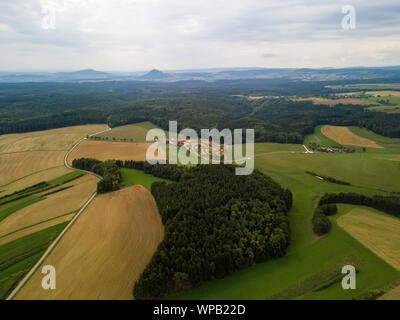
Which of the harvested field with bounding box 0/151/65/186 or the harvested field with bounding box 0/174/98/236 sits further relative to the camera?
the harvested field with bounding box 0/151/65/186

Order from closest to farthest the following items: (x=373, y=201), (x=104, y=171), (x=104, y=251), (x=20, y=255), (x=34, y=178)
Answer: (x=20, y=255)
(x=104, y=251)
(x=373, y=201)
(x=34, y=178)
(x=104, y=171)

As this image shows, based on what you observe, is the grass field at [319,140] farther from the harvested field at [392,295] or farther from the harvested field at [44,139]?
the harvested field at [44,139]

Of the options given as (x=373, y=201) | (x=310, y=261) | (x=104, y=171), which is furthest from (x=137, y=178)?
(x=373, y=201)

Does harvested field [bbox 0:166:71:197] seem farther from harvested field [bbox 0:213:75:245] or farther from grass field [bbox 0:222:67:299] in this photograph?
grass field [bbox 0:222:67:299]

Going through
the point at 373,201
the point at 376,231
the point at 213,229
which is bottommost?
the point at 376,231

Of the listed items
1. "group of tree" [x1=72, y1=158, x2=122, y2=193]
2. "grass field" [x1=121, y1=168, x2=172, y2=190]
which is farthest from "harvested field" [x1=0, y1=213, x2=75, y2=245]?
"grass field" [x1=121, y1=168, x2=172, y2=190]

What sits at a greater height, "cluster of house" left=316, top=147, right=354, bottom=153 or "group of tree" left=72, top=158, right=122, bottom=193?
"cluster of house" left=316, top=147, right=354, bottom=153

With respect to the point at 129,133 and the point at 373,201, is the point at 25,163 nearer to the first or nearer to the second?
the point at 129,133
